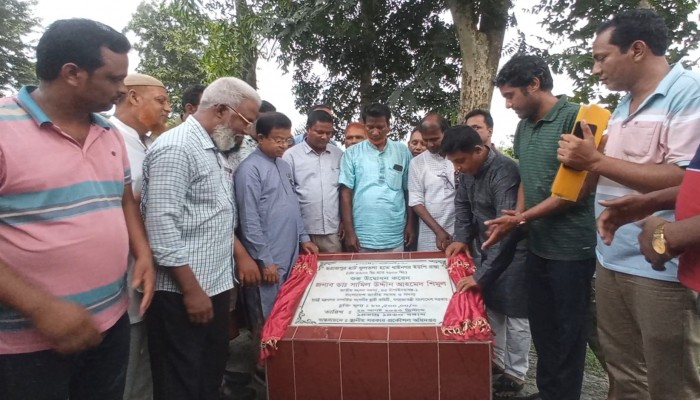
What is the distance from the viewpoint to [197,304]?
6.70 ft

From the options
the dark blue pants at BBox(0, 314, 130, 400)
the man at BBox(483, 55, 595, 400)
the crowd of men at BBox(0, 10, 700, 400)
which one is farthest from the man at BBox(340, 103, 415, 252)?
the dark blue pants at BBox(0, 314, 130, 400)

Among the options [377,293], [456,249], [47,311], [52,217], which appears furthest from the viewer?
[456,249]

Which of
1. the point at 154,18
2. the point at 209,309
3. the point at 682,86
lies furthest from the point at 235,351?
the point at 154,18

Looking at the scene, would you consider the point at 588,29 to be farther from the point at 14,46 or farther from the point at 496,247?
the point at 14,46

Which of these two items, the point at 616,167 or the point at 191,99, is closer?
the point at 616,167

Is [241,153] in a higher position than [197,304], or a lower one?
higher

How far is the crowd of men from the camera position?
1437 mm

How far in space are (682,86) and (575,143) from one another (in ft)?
1.56

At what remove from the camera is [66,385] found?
1562 mm

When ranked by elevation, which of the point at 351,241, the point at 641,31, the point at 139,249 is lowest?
the point at 351,241

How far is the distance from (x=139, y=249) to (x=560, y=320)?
2.22m

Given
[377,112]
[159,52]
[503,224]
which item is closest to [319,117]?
[377,112]

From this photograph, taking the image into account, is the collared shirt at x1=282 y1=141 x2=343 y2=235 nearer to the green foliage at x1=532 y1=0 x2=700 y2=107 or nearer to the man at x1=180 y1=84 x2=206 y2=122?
the man at x1=180 y1=84 x2=206 y2=122

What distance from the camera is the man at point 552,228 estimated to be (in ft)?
7.82
